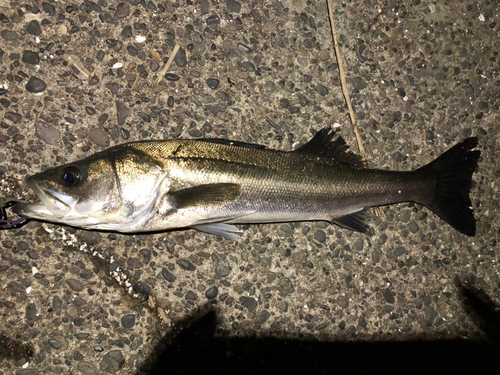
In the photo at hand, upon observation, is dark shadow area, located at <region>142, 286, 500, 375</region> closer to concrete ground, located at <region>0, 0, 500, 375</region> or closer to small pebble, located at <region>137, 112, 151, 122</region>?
concrete ground, located at <region>0, 0, 500, 375</region>

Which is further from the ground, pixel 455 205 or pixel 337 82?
pixel 337 82

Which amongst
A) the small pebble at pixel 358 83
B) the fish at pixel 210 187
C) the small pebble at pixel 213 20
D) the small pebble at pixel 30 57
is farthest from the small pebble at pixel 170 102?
the small pebble at pixel 358 83

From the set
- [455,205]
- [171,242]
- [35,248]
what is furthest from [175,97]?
[455,205]

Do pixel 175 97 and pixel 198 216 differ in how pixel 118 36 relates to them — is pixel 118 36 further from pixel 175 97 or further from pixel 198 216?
pixel 198 216

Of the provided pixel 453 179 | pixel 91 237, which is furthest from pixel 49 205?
pixel 453 179

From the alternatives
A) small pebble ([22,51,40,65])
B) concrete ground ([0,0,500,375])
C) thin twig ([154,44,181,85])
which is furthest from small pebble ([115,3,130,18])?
small pebble ([22,51,40,65])
